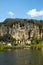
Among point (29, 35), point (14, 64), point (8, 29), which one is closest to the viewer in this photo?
point (14, 64)

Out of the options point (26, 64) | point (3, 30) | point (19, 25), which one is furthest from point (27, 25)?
point (26, 64)

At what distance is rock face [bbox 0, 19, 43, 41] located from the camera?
170 metres

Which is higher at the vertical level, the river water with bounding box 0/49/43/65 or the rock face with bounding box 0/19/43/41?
the rock face with bounding box 0/19/43/41

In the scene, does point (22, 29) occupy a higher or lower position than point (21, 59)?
higher

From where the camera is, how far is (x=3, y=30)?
580ft

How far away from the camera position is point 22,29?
17750 cm

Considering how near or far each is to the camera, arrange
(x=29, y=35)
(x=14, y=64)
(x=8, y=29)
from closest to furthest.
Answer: (x=14, y=64) < (x=29, y=35) < (x=8, y=29)

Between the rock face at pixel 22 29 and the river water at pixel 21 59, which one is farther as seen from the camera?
the rock face at pixel 22 29

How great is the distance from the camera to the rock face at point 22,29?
169625 millimetres

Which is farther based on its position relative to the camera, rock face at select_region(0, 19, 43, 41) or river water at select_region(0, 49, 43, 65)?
rock face at select_region(0, 19, 43, 41)

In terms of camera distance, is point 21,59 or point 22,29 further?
point 22,29

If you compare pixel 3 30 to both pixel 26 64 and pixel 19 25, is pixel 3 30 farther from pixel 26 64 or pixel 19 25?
pixel 26 64

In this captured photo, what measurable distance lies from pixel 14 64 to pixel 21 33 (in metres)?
138

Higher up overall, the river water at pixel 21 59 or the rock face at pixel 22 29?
the rock face at pixel 22 29
